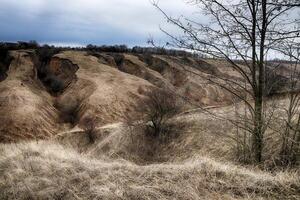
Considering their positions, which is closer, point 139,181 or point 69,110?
point 139,181

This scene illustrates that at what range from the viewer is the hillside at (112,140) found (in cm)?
606

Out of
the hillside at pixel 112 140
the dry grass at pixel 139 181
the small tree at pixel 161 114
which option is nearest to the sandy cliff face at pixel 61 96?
the hillside at pixel 112 140

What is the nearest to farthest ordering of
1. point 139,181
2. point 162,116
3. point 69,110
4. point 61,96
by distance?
point 139,181 < point 162,116 < point 69,110 < point 61,96

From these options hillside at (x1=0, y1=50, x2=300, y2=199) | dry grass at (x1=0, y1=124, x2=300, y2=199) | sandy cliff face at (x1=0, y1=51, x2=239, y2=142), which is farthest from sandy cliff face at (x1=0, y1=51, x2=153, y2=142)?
dry grass at (x1=0, y1=124, x2=300, y2=199)

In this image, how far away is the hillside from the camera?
6059mm

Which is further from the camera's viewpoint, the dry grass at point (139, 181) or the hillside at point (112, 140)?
the hillside at point (112, 140)

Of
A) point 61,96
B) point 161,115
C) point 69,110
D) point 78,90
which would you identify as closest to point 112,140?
point 161,115

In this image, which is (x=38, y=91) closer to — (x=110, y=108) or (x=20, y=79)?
(x=20, y=79)

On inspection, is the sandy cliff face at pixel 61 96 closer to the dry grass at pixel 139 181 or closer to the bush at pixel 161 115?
the bush at pixel 161 115

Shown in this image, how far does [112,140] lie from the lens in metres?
23.6

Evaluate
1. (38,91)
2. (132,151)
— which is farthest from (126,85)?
(132,151)

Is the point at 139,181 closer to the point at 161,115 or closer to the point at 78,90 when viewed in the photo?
the point at 161,115

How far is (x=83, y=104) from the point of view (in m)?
46.3

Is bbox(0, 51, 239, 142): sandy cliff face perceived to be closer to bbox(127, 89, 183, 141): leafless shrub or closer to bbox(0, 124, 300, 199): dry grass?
bbox(127, 89, 183, 141): leafless shrub
